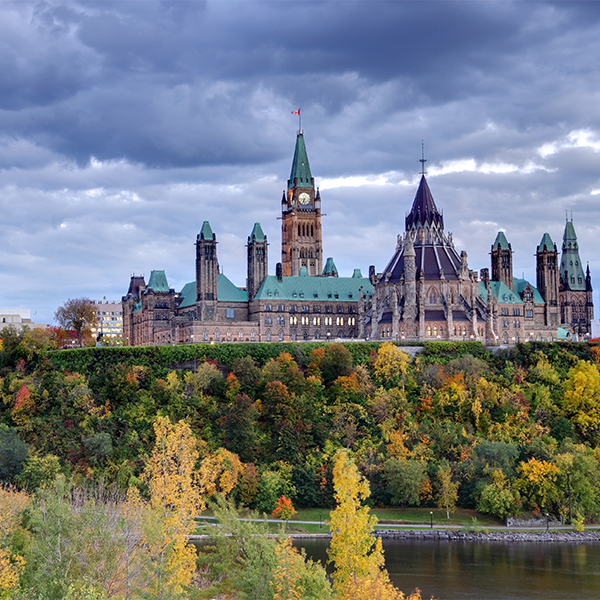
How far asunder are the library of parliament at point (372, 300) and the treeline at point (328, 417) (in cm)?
1629

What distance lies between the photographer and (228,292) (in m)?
166

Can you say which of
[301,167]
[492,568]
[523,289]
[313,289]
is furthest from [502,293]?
[492,568]

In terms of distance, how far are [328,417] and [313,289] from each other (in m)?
55.2

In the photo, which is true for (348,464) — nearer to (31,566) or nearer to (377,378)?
(31,566)

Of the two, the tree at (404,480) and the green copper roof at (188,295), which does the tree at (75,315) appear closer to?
the green copper roof at (188,295)

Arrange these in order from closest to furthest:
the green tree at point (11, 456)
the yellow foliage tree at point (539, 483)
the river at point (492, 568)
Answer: the river at point (492, 568)
the yellow foliage tree at point (539, 483)
the green tree at point (11, 456)

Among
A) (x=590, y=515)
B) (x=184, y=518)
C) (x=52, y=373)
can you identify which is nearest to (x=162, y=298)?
(x=52, y=373)

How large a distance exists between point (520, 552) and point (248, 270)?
9161 cm

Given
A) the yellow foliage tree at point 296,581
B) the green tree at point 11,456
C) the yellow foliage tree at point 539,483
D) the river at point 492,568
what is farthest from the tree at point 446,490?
the yellow foliage tree at point 296,581

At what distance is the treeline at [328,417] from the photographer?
103625 millimetres

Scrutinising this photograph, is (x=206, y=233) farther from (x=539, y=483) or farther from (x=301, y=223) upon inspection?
(x=539, y=483)

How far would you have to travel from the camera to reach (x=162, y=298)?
169 m

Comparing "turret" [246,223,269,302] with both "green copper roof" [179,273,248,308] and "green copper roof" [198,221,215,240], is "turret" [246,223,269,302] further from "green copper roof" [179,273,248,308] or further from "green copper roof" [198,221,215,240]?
"green copper roof" [198,221,215,240]

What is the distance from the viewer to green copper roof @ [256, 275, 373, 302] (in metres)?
166
